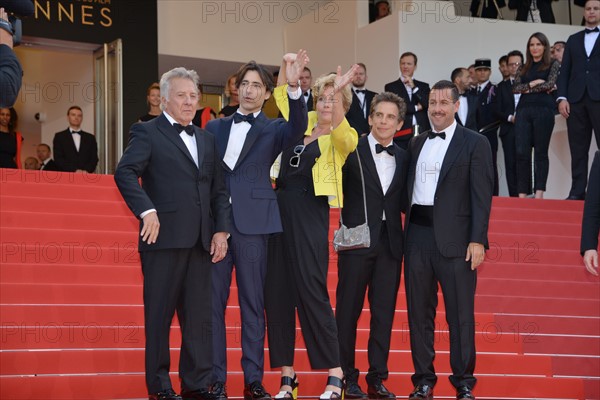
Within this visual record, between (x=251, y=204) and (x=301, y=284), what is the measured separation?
1.67 ft

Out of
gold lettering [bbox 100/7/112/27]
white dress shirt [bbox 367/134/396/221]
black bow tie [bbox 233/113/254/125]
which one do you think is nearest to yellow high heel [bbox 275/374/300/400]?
white dress shirt [bbox 367/134/396/221]

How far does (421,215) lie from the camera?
5.54 meters

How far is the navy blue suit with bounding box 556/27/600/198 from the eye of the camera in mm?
9078

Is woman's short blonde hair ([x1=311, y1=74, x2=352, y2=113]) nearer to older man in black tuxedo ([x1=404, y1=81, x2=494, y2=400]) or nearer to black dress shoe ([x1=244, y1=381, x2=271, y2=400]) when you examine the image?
older man in black tuxedo ([x1=404, y1=81, x2=494, y2=400])

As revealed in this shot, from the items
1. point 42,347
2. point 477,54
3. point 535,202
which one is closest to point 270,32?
point 477,54

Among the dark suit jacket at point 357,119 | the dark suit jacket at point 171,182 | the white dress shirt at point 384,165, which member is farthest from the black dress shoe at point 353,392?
the dark suit jacket at point 357,119

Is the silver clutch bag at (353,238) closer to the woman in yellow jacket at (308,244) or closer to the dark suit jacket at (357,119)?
the woman in yellow jacket at (308,244)

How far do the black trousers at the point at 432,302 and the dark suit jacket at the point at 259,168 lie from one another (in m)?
0.95

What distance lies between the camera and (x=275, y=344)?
5137mm

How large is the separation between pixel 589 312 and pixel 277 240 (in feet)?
11.7

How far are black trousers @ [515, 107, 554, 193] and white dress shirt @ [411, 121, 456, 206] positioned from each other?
4.49 metres

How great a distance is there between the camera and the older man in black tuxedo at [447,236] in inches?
212

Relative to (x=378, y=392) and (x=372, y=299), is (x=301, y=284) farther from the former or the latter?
(x=378, y=392)

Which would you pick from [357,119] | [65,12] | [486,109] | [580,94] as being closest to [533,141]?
[580,94]
